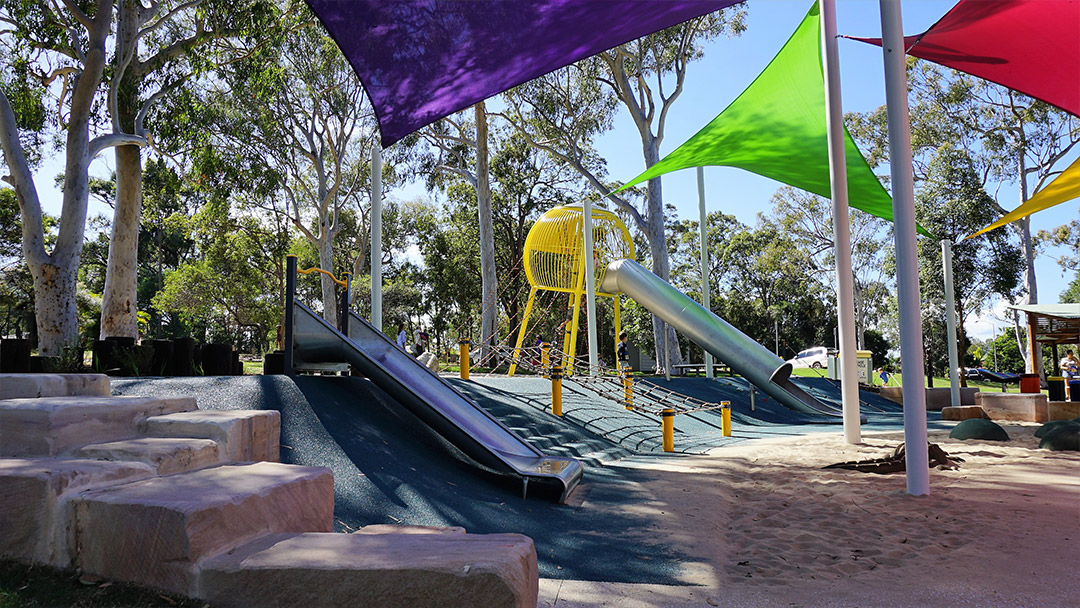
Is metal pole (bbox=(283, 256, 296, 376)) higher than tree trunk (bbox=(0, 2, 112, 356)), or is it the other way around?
tree trunk (bbox=(0, 2, 112, 356))

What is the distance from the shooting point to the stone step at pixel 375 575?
76.4 inches

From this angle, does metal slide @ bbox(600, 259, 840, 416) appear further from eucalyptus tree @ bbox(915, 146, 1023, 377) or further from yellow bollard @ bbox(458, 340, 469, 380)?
eucalyptus tree @ bbox(915, 146, 1023, 377)

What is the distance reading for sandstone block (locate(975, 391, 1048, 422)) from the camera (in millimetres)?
11453

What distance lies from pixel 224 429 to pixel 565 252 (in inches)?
552

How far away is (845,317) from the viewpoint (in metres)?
8.01

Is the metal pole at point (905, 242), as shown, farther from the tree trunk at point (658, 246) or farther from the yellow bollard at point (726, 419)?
the tree trunk at point (658, 246)

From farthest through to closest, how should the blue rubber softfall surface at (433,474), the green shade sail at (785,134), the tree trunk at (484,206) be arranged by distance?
the tree trunk at (484,206) → the green shade sail at (785,134) → the blue rubber softfall surface at (433,474)

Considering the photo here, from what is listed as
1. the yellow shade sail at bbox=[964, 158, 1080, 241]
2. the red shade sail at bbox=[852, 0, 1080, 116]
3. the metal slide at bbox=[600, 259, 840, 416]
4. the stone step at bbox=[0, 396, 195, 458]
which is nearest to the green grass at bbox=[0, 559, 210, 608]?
the stone step at bbox=[0, 396, 195, 458]

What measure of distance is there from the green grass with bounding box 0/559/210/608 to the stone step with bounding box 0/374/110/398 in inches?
79.7

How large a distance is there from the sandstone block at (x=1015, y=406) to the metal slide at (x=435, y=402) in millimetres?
9607

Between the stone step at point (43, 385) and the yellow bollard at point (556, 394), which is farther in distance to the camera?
the yellow bollard at point (556, 394)

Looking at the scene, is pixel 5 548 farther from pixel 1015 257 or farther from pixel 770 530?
pixel 1015 257

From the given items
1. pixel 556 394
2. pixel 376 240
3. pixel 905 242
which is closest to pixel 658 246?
pixel 556 394

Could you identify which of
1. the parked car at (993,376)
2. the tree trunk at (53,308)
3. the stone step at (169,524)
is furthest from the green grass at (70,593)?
the parked car at (993,376)
